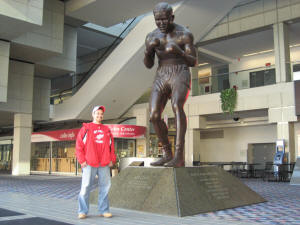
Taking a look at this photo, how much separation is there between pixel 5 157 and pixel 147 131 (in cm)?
1267

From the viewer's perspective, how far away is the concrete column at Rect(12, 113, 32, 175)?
58.9 ft

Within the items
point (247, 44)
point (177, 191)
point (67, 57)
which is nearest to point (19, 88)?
point (67, 57)

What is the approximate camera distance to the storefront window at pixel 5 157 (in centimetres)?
2558

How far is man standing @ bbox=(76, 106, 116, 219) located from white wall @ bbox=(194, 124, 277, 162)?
1714cm

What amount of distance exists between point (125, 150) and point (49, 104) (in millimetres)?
5121

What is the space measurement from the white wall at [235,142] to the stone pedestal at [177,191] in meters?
14.9

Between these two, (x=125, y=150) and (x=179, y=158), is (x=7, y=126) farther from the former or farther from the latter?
(x=179, y=158)

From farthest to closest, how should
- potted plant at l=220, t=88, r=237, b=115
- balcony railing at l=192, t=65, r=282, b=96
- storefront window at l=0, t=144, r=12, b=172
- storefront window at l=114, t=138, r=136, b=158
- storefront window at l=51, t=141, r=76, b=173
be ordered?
storefront window at l=0, t=144, r=12, b=172 < storefront window at l=51, t=141, r=76, b=173 < storefront window at l=114, t=138, r=136, b=158 < potted plant at l=220, t=88, r=237, b=115 < balcony railing at l=192, t=65, r=282, b=96

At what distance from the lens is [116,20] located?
17156 millimetres

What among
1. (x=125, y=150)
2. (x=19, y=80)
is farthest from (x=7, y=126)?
(x=125, y=150)

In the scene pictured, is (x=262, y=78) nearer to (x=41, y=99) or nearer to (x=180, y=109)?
(x=180, y=109)

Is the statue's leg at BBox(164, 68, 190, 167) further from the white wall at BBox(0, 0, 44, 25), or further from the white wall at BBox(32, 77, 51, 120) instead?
the white wall at BBox(32, 77, 51, 120)

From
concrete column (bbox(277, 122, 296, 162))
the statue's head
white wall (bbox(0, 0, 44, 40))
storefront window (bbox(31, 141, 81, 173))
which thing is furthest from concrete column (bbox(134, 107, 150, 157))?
the statue's head

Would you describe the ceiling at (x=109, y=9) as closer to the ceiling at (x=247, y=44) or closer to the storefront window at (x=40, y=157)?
the ceiling at (x=247, y=44)
